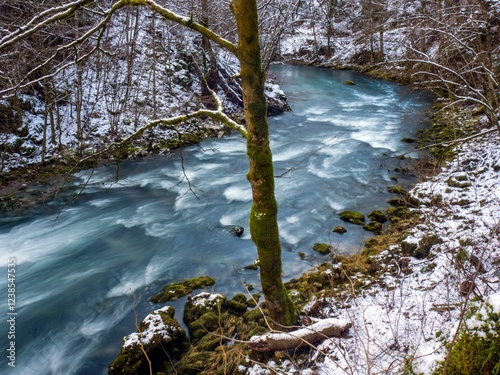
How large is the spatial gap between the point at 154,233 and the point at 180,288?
289cm

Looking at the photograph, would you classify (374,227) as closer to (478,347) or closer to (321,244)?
(321,244)

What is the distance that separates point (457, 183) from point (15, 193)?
40.2ft

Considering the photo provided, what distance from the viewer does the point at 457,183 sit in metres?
8.91

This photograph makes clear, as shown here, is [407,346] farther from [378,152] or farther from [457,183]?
[378,152]

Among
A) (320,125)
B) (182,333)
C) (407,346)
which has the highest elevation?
(320,125)

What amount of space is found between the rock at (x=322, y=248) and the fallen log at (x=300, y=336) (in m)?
3.35

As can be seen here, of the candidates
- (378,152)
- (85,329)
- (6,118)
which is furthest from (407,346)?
(6,118)

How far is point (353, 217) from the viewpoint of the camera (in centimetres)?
868

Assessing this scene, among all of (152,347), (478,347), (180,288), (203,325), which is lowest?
(180,288)

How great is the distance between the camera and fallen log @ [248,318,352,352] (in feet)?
13.4

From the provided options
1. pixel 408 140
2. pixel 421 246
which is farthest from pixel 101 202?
pixel 408 140

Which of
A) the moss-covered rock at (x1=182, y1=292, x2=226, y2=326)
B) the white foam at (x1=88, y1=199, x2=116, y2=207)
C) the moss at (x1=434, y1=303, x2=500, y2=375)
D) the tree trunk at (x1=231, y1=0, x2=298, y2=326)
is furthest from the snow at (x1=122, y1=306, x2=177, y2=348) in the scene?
the white foam at (x1=88, y1=199, x2=116, y2=207)

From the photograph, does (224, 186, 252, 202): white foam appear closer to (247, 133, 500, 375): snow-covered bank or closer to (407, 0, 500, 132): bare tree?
(247, 133, 500, 375): snow-covered bank

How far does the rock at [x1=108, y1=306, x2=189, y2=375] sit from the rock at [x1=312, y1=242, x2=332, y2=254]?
3526 mm
